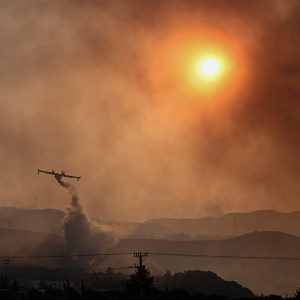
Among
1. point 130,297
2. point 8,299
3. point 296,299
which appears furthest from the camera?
point 296,299

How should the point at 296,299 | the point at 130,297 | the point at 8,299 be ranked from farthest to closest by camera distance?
the point at 296,299 → the point at 130,297 → the point at 8,299

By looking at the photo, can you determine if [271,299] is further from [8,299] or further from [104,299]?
[8,299]

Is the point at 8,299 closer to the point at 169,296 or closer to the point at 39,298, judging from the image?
the point at 39,298

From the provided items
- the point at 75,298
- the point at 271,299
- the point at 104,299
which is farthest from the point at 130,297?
the point at 271,299

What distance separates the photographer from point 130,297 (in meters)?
175

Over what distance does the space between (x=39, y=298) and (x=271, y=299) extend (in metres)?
104

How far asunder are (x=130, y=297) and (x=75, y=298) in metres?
24.7

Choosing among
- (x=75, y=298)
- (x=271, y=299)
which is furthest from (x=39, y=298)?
(x=271, y=299)

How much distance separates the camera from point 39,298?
182 metres

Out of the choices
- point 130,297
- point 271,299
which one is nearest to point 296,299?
point 271,299

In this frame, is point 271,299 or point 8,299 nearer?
point 8,299

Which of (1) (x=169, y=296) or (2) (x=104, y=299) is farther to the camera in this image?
(1) (x=169, y=296)

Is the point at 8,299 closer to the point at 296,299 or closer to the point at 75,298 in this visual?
the point at 75,298

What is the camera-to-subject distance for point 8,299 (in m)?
162
